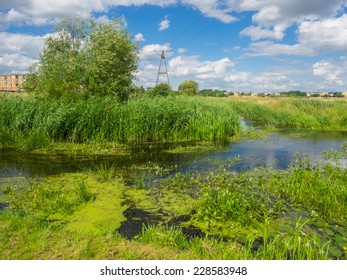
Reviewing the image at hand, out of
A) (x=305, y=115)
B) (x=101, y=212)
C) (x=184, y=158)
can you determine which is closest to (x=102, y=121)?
(x=184, y=158)

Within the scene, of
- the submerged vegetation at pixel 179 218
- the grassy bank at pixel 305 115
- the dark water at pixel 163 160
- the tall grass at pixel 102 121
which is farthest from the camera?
the grassy bank at pixel 305 115

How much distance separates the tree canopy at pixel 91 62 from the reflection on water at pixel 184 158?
598 cm

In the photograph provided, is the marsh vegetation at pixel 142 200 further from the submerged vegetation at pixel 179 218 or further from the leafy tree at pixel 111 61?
the leafy tree at pixel 111 61

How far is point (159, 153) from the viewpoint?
1298 centimetres

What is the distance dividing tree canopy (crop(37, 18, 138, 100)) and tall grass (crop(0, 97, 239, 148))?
8.30ft

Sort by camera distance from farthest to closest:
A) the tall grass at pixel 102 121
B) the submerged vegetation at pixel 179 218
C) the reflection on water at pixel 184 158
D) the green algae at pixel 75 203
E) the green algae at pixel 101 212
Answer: the tall grass at pixel 102 121
the reflection on water at pixel 184 158
the green algae at pixel 75 203
the green algae at pixel 101 212
the submerged vegetation at pixel 179 218

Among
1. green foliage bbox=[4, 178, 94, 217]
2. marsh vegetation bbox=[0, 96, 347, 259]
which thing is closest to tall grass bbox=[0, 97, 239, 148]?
marsh vegetation bbox=[0, 96, 347, 259]

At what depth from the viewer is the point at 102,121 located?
46.6 ft

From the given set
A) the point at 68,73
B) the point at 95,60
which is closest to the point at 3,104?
the point at 68,73

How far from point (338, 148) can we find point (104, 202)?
490 inches

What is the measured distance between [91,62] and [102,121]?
24.2 ft

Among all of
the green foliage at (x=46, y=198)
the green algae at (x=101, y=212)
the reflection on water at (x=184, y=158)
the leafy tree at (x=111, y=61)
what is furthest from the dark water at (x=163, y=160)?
the leafy tree at (x=111, y=61)

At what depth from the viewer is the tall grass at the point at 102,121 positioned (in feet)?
43.8
